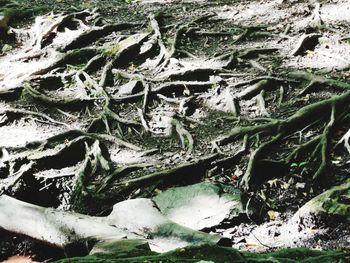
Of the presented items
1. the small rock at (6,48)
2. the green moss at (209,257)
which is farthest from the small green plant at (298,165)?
the small rock at (6,48)

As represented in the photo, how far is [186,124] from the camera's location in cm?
621

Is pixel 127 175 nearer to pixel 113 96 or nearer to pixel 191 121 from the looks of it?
pixel 191 121

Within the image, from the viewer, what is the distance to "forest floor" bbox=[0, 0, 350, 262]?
14.9 ft

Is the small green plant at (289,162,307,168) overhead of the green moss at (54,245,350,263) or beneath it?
beneath

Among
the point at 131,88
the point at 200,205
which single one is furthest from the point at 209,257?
the point at 131,88

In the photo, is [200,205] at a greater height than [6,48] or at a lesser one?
lesser

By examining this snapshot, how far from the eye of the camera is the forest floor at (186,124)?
455 centimetres

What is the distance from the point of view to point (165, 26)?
8.74 meters

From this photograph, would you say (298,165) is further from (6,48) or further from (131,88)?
(6,48)

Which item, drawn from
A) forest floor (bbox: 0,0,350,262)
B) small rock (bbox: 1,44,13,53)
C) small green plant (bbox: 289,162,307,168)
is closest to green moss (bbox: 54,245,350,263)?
forest floor (bbox: 0,0,350,262)

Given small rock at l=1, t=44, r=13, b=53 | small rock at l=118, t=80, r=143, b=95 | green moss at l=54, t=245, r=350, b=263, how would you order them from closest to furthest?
green moss at l=54, t=245, r=350, b=263 < small rock at l=118, t=80, r=143, b=95 < small rock at l=1, t=44, r=13, b=53

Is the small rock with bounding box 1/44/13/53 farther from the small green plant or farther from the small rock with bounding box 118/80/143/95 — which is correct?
the small green plant

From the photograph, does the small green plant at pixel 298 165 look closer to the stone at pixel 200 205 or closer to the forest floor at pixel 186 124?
the forest floor at pixel 186 124

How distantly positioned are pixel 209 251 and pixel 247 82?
13.0ft
